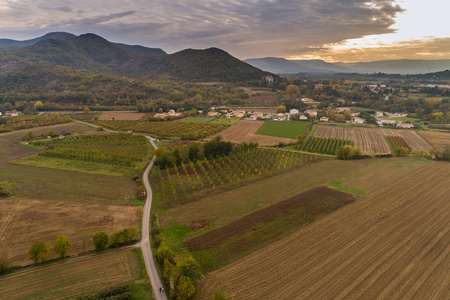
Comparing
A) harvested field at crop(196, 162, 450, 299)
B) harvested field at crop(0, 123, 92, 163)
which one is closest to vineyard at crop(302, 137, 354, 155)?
harvested field at crop(196, 162, 450, 299)

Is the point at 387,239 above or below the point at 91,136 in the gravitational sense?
below

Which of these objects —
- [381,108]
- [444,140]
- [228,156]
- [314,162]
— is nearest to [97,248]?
[228,156]

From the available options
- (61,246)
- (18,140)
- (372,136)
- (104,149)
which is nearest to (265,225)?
(61,246)

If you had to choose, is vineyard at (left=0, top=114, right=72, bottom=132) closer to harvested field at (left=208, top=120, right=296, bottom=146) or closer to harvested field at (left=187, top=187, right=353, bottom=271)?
harvested field at (left=208, top=120, right=296, bottom=146)

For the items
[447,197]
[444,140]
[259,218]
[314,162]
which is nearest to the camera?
[259,218]

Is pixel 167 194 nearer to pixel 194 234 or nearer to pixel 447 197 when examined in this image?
pixel 194 234

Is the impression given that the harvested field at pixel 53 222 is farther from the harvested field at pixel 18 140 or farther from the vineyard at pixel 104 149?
the harvested field at pixel 18 140
